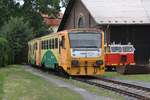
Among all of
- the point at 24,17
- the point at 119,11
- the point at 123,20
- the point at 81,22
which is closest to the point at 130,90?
the point at 123,20

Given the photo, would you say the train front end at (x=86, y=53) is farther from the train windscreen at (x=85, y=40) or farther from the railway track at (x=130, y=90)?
the railway track at (x=130, y=90)

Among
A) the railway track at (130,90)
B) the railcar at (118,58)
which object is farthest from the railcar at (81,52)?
the railcar at (118,58)

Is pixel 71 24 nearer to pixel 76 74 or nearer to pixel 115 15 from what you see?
pixel 115 15

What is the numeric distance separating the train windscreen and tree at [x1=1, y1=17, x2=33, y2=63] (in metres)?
29.8

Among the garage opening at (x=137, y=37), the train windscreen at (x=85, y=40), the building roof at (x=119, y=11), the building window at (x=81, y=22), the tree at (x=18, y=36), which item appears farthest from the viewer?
the tree at (x=18, y=36)

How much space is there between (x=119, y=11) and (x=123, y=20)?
2398 mm

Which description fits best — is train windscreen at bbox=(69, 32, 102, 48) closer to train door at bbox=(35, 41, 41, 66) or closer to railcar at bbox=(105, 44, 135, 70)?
railcar at bbox=(105, 44, 135, 70)

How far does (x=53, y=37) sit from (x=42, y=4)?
132ft

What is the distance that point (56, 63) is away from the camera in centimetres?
3481

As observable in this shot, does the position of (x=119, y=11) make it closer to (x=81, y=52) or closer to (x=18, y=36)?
(x=18, y=36)

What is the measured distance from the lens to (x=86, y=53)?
31891 mm

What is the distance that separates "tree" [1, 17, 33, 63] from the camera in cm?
6212

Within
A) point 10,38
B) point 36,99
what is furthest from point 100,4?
point 36,99

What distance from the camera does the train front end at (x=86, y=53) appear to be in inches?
1248
